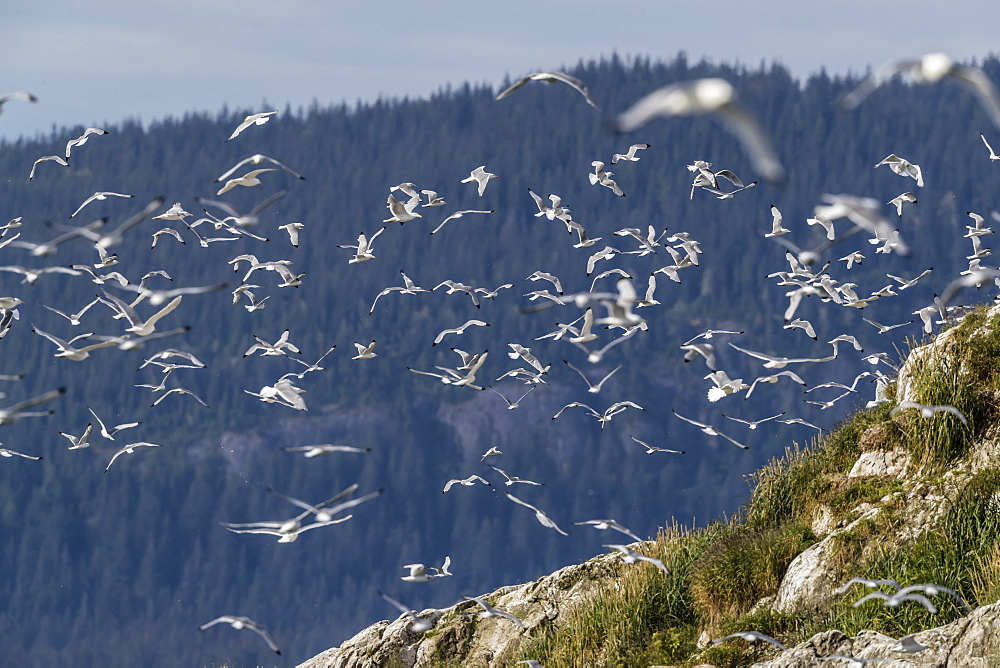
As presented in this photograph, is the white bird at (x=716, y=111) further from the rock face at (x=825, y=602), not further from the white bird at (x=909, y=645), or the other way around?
the rock face at (x=825, y=602)

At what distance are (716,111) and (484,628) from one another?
50.6 ft

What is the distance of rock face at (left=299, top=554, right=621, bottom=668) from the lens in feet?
71.9

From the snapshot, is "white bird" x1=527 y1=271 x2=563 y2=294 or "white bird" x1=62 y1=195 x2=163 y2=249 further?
"white bird" x1=527 y1=271 x2=563 y2=294

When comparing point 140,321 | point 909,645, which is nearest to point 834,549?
point 909,645

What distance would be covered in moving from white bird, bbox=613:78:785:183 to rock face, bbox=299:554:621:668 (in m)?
13.4

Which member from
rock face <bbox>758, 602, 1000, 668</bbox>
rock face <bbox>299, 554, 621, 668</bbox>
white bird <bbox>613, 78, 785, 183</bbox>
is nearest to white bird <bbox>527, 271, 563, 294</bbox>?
rock face <bbox>299, 554, 621, 668</bbox>

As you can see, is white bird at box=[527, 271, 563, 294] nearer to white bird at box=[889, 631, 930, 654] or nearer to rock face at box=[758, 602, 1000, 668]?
rock face at box=[758, 602, 1000, 668]

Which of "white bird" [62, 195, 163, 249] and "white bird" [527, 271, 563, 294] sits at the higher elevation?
"white bird" [62, 195, 163, 249]

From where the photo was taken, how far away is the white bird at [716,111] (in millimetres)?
8281

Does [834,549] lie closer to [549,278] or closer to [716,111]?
[716,111]

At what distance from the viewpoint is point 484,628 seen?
22703 mm

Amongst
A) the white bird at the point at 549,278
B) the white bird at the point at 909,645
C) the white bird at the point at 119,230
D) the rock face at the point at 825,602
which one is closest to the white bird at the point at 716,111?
the white bird at the point at 119,230

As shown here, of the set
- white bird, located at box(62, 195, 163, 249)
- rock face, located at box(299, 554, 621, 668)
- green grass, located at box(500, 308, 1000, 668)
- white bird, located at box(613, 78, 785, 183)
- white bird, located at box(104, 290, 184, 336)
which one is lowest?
rock face, located at box(299, 554, 621, 668)

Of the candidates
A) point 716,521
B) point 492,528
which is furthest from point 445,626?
point 492,528
